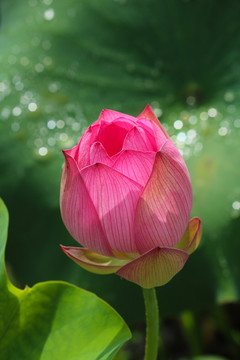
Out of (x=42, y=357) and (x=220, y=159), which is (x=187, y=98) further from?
(x=42, y=357)

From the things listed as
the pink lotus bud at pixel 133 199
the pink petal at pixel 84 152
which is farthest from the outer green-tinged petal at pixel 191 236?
the pink petal at pixel 84 152

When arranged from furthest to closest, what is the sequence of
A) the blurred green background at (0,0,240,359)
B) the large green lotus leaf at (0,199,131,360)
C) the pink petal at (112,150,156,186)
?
the blurred green background at (0,0,240,359) → the large green lotus leaf at (0,199,131,360) → the pink petal at (112,150,156,186)

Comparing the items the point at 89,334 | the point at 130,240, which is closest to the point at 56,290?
the point at 89,334

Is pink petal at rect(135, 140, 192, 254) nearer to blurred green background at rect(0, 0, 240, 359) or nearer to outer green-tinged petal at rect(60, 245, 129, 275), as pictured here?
outer green-tinged petal at rect(60, 245, 129, 275)

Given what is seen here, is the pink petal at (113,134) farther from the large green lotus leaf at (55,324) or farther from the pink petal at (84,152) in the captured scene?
the large green lotus leaf at (55,324)

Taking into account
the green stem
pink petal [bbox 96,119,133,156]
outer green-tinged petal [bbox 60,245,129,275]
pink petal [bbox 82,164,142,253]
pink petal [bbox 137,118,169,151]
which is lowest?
the green stem

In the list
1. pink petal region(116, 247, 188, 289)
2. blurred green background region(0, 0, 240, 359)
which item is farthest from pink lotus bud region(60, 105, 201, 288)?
blurred green background region(0, 0, 240, 359)

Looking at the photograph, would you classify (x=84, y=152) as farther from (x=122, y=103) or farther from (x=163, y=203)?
(x=122, y=103)

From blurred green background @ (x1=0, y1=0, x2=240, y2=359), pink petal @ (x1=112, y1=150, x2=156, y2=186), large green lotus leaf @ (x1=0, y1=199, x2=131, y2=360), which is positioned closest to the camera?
pink petal @ (x1=112, y1=150, x2=156, y2=186)
